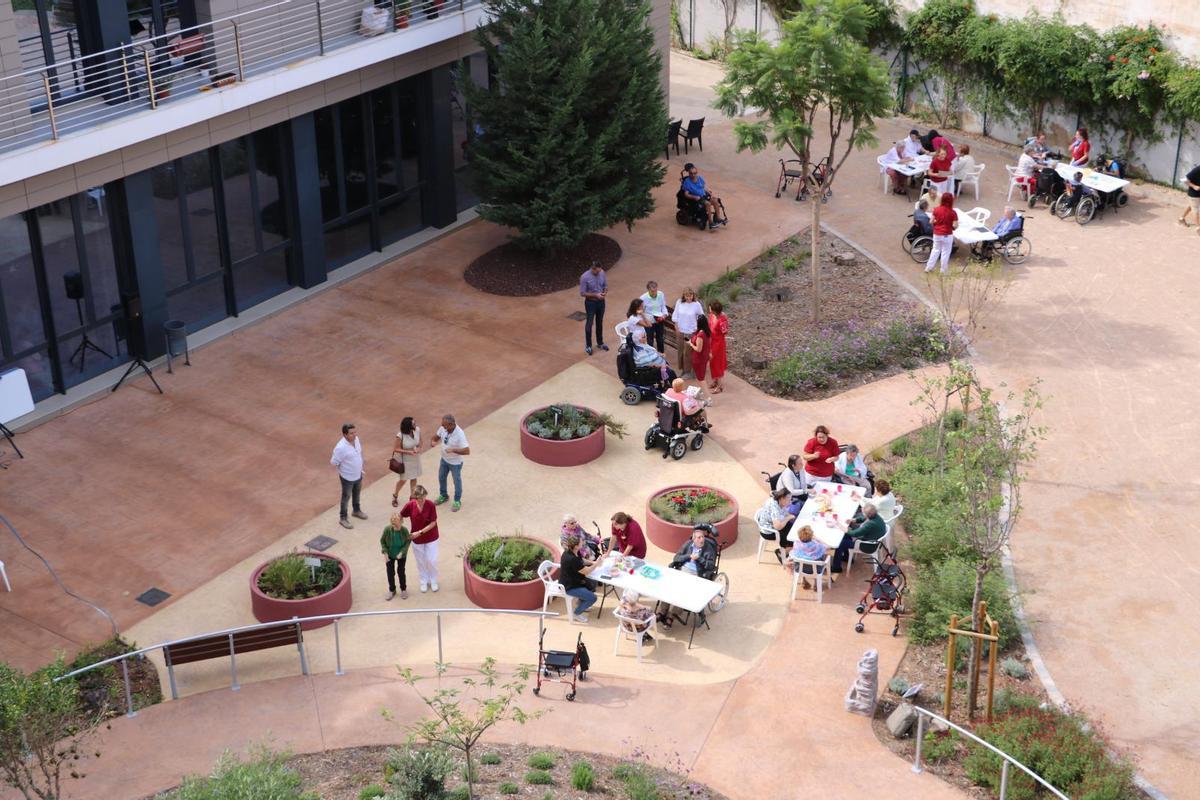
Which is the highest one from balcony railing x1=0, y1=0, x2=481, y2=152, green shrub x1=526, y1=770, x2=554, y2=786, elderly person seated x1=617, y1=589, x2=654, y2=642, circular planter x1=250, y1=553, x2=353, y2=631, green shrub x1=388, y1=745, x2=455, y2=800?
balcony railing x1=0, y1=0, x2=481, y2=152

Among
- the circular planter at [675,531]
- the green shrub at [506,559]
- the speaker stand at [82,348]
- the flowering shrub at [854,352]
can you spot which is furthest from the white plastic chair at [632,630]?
the speaker stand at [82,348]

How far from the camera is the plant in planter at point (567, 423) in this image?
2023 cm

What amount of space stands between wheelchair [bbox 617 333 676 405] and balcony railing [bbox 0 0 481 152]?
684 cm

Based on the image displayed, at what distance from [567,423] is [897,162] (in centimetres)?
1184

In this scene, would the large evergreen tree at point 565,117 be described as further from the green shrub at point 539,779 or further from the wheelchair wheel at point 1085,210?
the green shrub at point 539,779

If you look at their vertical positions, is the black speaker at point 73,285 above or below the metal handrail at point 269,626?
above

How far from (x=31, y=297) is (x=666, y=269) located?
10497mm

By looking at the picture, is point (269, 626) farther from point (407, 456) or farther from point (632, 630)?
point (632, 630)

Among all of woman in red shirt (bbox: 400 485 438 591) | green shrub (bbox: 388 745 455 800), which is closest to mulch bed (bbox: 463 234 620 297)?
woman in red shirt (bbox: 400 485 438 591)

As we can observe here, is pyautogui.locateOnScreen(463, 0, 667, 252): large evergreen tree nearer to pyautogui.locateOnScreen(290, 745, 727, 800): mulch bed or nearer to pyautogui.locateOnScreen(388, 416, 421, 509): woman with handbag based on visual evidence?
pyautogui.locateOnScreen(388, 416, 421, 509): woman with handbag

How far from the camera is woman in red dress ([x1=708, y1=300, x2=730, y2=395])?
21625 millimetres

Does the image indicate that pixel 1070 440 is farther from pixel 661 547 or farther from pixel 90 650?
pixel 90 650

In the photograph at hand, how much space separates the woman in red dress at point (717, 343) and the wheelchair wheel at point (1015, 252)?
21.9 ft

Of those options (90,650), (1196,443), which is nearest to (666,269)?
(1196,443)
